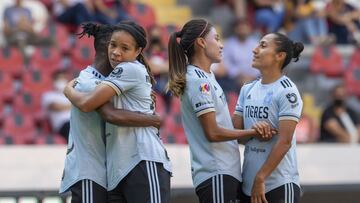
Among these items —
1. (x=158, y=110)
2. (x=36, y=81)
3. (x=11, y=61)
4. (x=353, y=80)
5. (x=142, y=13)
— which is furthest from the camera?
(x=142, y=13)

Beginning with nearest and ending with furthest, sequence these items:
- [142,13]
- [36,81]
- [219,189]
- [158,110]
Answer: [219,189]
[158,110]
[36,81]
[142,13]

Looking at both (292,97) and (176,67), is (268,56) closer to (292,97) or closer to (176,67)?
(292,97)

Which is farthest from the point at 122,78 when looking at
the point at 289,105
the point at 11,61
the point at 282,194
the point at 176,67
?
the point at 11,61

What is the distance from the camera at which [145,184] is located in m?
4.83

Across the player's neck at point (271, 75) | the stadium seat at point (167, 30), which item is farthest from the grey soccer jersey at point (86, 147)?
the stadium seat at point (167, 30)

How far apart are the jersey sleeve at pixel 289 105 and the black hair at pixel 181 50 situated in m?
0.55

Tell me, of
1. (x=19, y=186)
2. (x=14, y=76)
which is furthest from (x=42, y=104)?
(x=19, y=186)

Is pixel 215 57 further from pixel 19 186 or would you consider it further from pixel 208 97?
pixel 19 186

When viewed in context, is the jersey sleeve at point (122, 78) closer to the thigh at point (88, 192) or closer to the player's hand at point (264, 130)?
the thigh at point (88, 192)

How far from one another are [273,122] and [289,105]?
0.15 meters

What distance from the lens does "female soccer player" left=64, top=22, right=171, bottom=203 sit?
15.8 feet

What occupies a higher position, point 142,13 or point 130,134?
point 142,13

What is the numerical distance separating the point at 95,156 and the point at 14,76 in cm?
655

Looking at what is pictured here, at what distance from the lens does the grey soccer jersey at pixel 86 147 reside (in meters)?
4.93
